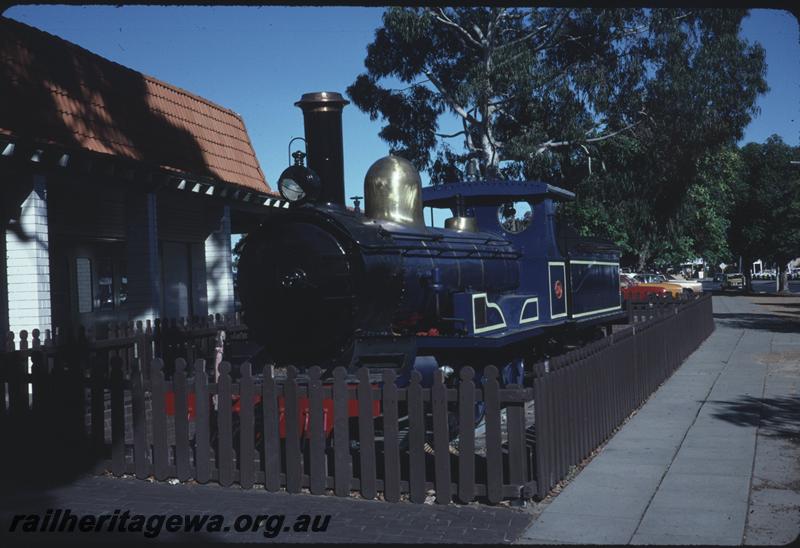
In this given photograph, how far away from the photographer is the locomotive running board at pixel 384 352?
7.30m

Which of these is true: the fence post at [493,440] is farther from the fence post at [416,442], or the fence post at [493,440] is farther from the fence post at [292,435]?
the fence post at [292,435]

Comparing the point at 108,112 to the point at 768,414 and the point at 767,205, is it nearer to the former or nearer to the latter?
the point at 768,414

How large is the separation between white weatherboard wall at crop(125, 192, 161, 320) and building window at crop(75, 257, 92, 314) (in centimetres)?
108

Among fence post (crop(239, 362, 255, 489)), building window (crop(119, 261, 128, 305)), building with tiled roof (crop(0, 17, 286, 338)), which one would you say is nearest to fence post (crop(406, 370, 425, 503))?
fence post (crop(239, 362, 255, 489))

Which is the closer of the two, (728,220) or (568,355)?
(568,355)

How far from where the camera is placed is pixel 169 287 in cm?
1592

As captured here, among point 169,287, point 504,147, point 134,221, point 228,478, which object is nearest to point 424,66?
point 504,147

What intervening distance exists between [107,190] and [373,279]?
7.65 metres

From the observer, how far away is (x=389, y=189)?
8453 mm

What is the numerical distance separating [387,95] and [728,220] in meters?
32.9

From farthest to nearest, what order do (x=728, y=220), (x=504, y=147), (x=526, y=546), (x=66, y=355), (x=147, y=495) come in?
(x=728, y=220), (x=504, y=147), (x=66, y=355), (x=147, y=495), (x=526, y=546)

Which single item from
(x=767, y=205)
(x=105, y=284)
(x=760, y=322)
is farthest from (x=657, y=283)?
(x=105, y=284)

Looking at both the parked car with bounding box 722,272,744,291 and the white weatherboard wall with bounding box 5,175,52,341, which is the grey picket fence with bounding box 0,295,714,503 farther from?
the parked car with bounding box 722,272,744,291

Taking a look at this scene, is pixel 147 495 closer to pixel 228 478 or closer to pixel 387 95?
pixel 228 478
